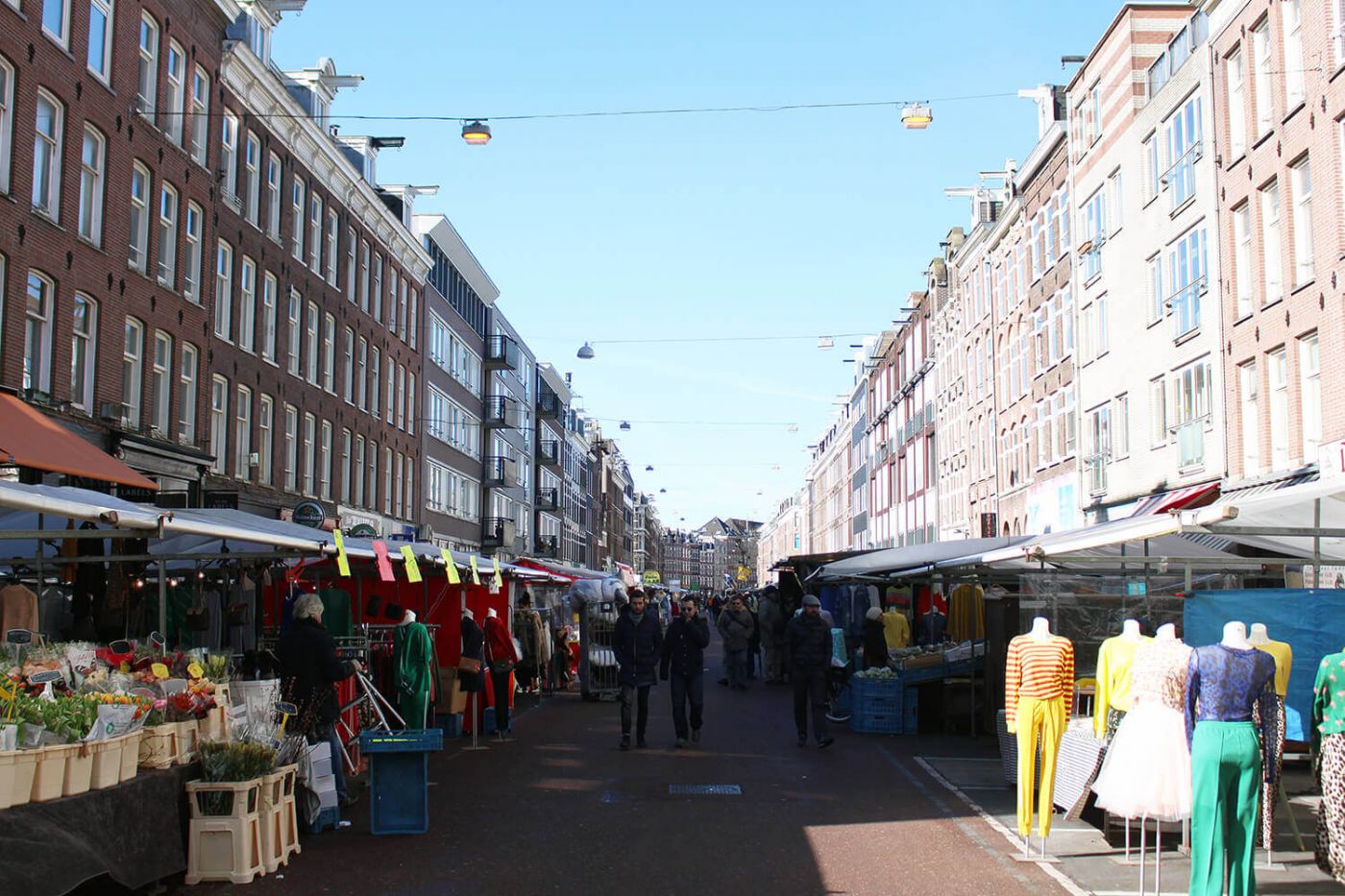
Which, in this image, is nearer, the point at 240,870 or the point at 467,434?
the point at 240,870

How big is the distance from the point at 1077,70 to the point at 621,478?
109 meters

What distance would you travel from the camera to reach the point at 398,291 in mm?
46281

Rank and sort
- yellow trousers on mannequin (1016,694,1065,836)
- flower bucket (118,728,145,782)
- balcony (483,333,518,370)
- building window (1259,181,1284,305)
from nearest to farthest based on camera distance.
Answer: flower bucket (118,728,145,782), yellow trousers on mannequin (1016,694,1065,836), building window (1259,181,1284,305), balcony (483,333,518,370)

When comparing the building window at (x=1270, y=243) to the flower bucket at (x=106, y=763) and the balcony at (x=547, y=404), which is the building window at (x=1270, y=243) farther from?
the balcony at (x=547, y=404)

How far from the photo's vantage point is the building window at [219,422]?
2937cm

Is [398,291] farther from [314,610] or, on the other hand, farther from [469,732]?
[314,610]

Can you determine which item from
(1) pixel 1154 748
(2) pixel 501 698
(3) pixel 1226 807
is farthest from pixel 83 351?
(3) pixel 1226 807

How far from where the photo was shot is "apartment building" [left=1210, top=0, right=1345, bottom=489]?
21.7m

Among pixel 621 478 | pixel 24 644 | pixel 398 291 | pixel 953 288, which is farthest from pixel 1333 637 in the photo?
pixel 621 478

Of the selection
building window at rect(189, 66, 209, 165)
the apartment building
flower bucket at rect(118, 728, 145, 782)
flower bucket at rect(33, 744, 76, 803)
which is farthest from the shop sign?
flower bucket at rect(33, 744, 76, 803)

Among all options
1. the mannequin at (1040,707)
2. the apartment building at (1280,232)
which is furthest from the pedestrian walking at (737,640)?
the mannequin at (1040,707)

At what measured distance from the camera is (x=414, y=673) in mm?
14094

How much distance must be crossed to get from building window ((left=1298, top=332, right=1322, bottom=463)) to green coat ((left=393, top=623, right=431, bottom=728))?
15.5 meters

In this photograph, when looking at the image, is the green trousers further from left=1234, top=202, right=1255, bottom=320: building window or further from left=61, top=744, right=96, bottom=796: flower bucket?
left=1234, top=202, right=1255, bottom=320: building window
